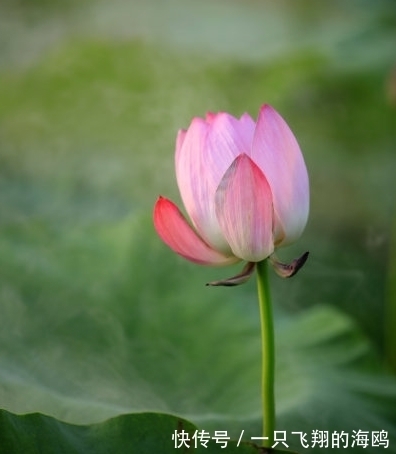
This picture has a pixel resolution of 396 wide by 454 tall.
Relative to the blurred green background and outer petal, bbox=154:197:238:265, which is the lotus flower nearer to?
outer petal, bbox=154:197:238:265

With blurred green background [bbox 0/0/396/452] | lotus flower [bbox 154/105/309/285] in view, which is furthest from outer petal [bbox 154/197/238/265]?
blurred green background [bbox 0/0/396/452]

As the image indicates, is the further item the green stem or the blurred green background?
the blurred green background

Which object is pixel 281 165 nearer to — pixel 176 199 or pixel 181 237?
pixel 181 237

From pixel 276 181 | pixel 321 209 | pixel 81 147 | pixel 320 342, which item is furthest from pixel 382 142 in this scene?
pixel 276 181

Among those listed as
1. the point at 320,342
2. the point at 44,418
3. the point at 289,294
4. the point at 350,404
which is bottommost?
the point at 44,418

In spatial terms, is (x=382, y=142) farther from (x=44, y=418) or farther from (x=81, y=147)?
(x=44, y=418)

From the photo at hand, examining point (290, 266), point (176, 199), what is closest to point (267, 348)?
point (290, 266)

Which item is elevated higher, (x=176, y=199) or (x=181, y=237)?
(x=176, y=199)
